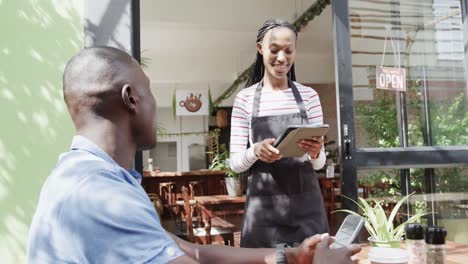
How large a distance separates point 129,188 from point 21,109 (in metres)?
1.79

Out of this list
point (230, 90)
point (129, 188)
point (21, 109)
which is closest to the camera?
point (129, 188)

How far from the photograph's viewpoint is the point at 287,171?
5.64ft

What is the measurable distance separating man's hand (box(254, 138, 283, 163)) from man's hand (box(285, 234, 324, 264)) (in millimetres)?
531

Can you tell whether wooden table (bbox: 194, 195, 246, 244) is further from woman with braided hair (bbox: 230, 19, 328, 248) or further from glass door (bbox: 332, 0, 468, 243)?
woman with braided hair (bbox: 230, 19, 328, 248)

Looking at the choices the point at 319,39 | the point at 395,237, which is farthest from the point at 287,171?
the point at 319,39

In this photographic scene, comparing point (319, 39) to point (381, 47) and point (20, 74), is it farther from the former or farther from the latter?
point (20, 74)

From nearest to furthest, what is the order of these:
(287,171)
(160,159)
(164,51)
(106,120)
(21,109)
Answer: (106,120) < (287,171) < (21,109) < (164,51) < (160,159)

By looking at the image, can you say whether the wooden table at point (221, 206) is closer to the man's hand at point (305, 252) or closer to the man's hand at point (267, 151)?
the man's hand at point (267, 151)

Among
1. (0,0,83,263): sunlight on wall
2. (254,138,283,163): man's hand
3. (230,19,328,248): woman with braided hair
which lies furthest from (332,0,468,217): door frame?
(0,0,83,263): sunlight on wall

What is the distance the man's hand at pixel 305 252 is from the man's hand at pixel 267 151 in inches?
20.9

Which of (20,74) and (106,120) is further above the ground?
(20,74)

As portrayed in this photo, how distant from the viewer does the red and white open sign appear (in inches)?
102

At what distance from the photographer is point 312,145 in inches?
64.3

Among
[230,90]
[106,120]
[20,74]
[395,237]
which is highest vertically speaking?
[230,90]
